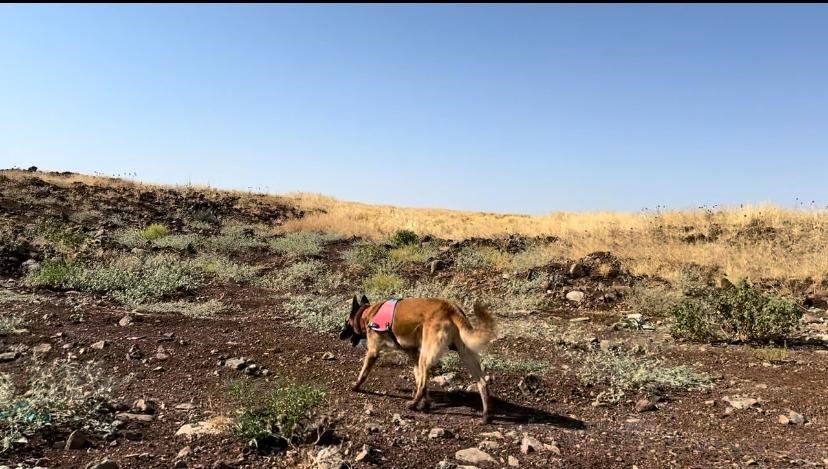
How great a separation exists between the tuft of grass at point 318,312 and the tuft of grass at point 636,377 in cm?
362

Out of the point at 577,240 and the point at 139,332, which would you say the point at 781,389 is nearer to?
the point at 139,332

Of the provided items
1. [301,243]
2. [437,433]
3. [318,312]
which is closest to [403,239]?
[301,243]

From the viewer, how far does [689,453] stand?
13.7ft

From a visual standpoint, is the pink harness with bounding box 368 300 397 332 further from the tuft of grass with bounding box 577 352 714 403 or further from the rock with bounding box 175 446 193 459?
the tuft of grass with bounding box 577 352 714 403

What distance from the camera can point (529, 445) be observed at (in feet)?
13.3

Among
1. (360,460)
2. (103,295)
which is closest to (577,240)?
(103,295)

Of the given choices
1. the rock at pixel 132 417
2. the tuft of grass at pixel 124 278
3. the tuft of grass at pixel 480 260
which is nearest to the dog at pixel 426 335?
the rock at pixel 132 417

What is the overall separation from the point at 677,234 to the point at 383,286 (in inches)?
369

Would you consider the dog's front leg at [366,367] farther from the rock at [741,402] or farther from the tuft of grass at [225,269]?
the tuft of grass at [225,269]

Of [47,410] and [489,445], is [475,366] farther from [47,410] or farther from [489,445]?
[47,410]

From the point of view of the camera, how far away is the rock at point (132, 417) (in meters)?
4.22

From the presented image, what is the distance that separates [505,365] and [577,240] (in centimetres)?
1056

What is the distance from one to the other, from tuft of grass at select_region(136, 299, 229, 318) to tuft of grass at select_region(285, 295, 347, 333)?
1.17 m

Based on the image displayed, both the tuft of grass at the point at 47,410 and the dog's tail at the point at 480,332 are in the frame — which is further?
the dog's tail at the point at 480,332
